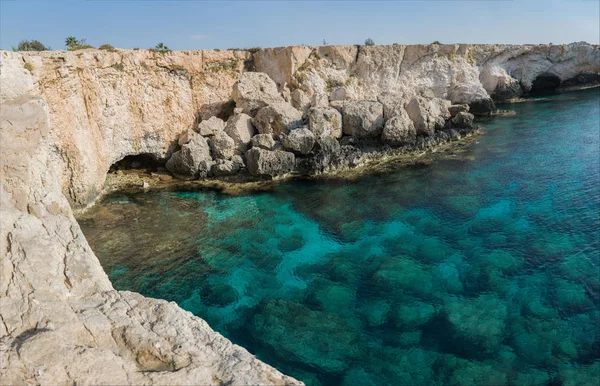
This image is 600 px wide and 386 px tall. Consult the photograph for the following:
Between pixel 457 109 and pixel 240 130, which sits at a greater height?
pixel 457 109

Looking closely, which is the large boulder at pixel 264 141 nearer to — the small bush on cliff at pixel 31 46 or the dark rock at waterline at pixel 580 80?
the small bush on cliff at pixel 31 46

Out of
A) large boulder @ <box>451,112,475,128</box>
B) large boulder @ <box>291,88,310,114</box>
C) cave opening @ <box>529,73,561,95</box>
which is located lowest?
large boulder @ <box>451,112,475,128</box>

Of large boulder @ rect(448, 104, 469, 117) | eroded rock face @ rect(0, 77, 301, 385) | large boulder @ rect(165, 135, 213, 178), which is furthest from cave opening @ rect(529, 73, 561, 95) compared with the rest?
eroded rock face @ rect(0, 77, 301, 385)

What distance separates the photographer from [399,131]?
30047 millimetres

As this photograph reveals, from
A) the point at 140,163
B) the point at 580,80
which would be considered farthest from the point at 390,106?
the point at 580,80

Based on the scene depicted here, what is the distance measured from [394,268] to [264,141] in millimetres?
15217

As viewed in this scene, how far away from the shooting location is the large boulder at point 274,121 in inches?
1150

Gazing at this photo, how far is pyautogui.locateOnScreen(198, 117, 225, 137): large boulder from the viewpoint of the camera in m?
28.7

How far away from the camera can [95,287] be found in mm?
8055

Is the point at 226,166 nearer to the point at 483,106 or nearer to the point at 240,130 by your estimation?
the point at 240,130

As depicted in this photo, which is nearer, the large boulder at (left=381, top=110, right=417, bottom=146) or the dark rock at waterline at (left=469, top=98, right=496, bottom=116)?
the large boulder at (left=381, top=110, right=417, bottom=146)

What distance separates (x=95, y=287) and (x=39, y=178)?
3.28 metres

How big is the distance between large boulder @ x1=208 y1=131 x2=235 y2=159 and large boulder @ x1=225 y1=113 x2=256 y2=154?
0.55m

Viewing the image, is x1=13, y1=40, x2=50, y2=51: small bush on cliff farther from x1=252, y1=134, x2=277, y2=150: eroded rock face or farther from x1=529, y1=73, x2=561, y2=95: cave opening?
x1=529, y1=73, x2=561, y2=95: cave opening
